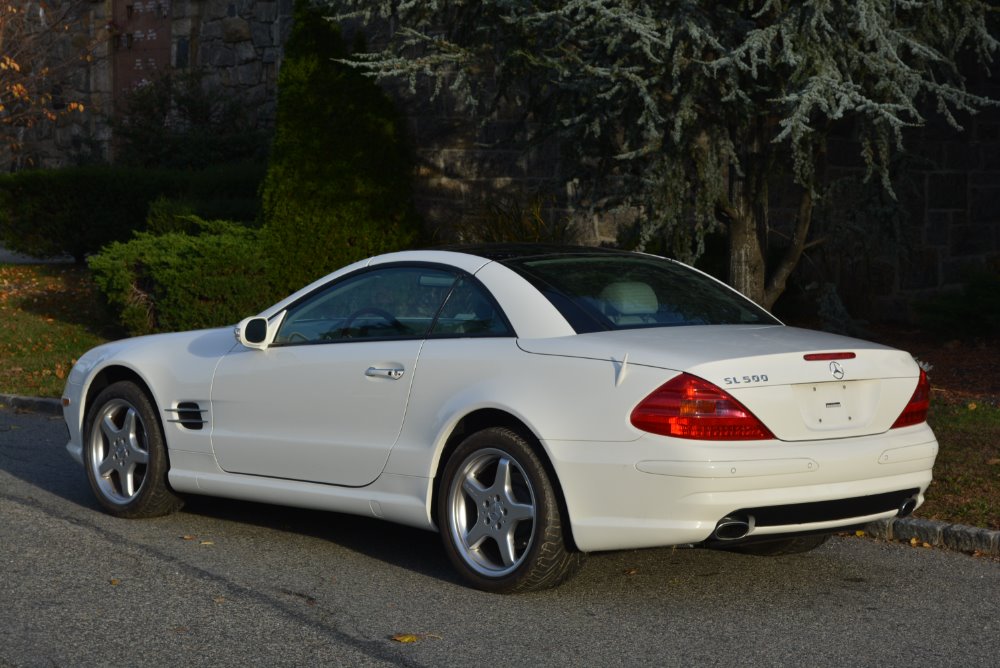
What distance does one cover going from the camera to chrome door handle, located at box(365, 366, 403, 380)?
6531 mm

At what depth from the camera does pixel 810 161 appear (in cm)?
1001

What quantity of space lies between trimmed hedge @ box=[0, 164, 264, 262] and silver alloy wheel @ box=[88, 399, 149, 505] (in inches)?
449

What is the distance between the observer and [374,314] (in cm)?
697

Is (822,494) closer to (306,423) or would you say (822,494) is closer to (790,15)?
(306,423)

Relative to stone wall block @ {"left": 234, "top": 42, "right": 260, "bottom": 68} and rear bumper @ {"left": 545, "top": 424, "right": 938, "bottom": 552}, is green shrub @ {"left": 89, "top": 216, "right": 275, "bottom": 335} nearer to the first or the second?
stone wall block @ {"left": 234, "top": 42, "right": 260, "bottom": 68}

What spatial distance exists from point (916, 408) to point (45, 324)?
12771mm

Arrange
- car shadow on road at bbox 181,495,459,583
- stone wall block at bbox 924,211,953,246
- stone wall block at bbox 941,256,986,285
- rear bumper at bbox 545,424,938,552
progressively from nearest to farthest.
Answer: rear bumper at bbox 545,424,938,552, car shadow on road at bbox 181,495,459,583, stone wall block at bbox 924,211,953,246, stone wall block at bbox 941,256,986,285

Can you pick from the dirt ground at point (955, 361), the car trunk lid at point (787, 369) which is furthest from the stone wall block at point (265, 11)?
the car trunk lid at point (787, 369)

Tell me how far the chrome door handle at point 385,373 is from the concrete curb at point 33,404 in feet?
20.0

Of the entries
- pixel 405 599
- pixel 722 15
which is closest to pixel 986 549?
pixel 405 599

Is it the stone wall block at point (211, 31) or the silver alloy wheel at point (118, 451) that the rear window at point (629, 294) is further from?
the stone wall block at point (211, 31)

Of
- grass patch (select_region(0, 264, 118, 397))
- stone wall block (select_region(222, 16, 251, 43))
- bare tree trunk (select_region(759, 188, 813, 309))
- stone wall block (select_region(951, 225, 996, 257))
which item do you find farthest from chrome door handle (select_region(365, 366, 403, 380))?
stone wall block (select_region(222, 16, 251, 43))

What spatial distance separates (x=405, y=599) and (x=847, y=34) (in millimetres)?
5197

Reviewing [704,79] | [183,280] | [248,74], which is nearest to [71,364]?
[183,280]
